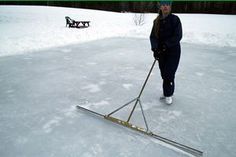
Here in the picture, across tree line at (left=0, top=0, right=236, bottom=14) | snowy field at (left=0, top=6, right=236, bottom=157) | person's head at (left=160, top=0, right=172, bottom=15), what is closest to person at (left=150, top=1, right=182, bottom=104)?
person's head at (left=160, top=0, right=172, bottom=15)

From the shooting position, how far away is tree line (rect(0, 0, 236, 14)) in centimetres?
2058

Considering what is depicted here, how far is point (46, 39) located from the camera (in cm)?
801

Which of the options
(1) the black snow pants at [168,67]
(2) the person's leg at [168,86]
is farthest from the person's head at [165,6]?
(2) the person's leg at [168,86]

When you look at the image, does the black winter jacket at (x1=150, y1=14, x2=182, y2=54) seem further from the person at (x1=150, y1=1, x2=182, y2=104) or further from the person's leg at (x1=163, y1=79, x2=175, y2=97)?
the person's leg at (x1=163, y1=79, x2=175, y2=97)

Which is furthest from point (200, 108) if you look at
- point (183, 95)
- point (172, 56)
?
point (172, 56)

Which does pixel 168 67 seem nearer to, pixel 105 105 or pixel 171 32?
pixel 171 32

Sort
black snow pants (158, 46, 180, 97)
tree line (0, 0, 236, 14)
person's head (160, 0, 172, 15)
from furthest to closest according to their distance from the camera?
tree line (0, 0, 236, 14) < black snow pants (158, 46, 180, 97) < person's head (160, 0, 172, 15)

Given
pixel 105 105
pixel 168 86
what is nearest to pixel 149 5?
pixel 168 86

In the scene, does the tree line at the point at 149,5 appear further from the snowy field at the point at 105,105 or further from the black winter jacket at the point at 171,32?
the black winter jacket at the point at 171,32

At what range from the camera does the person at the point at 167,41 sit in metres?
2.43

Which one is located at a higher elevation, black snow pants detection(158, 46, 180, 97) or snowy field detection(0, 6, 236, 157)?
black snow pants detection(158, 46, 180, 97)

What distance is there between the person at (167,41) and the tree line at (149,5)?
2037 cm

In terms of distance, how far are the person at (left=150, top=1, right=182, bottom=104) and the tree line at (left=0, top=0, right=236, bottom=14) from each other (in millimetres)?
20367

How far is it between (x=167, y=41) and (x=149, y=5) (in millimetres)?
22215
